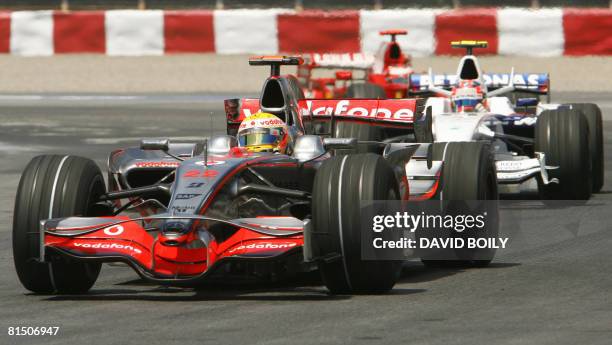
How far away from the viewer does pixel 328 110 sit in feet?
44.5

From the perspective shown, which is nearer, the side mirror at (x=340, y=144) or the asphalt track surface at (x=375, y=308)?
the asphalt track surface at (x=375, y=308)

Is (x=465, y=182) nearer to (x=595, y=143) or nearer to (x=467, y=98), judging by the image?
(x=595, y=143)

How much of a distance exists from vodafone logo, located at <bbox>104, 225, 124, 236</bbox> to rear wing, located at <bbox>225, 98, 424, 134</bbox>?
3866 millimetres

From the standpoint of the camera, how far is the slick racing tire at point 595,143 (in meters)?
15.5

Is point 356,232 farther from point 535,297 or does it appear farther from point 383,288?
point 535,297

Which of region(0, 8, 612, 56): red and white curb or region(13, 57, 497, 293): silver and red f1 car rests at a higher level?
region(0, 8, 612, 56): red and white curb

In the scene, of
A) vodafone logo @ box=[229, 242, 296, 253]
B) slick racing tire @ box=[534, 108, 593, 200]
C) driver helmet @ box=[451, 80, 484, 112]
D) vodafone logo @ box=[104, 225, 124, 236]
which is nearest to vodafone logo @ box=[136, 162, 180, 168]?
vodafone logo @ box=[104, 225, 124, 236]

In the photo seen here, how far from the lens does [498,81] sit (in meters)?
18.7

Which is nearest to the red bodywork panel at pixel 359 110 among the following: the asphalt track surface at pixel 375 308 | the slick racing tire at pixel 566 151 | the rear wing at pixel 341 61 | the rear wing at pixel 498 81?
the asphalt track surface at pixel 375 308

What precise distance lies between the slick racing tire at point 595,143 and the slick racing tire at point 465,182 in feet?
14.5

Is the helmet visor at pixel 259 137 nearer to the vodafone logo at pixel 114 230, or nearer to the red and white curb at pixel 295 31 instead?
the vodafone logo at pixel 114 230

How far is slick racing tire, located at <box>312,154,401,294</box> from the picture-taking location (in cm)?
879

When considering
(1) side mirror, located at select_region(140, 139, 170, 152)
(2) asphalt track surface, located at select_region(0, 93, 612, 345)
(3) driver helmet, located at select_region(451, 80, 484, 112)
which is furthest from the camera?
(3) driver helmet, located at select_region(451, 80, 484, 112)

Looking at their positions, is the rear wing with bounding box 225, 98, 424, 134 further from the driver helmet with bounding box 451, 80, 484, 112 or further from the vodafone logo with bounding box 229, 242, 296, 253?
the vodafone logo with bounding box 229, 242, 296, 253
